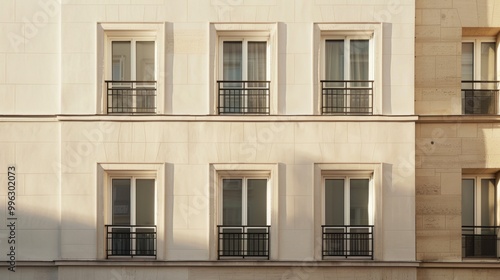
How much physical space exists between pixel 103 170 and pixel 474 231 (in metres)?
7.86

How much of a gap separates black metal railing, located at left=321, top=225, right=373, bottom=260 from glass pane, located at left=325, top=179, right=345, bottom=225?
0.20 meters

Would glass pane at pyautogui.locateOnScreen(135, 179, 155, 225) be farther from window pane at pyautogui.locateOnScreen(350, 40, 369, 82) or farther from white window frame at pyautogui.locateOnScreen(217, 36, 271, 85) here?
window pane at pyautogui.locateOnScreen(350, 40, 369, 82)

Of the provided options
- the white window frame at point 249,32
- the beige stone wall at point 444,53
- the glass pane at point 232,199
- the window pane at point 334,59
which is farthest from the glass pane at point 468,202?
the glass pane at point 232,199

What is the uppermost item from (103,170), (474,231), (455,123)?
(455,123)

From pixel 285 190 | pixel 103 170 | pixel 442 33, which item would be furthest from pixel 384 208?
pixel 103 170

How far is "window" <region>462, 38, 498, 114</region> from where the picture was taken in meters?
14.6

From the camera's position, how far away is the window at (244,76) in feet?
46.9

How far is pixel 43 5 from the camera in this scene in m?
14.3

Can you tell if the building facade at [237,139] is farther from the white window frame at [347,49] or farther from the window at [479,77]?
the window at [479,77]

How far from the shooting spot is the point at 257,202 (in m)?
14.3

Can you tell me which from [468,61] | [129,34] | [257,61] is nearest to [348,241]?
[257,61]

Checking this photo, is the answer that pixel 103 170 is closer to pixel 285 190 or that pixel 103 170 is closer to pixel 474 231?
pixel 285 190

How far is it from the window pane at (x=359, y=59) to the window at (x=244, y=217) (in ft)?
9.56

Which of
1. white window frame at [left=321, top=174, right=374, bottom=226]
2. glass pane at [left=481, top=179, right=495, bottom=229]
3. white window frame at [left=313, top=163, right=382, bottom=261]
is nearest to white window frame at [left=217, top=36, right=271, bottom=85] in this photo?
white window frame at [left=313, top=163, right=382, bottom=261]
